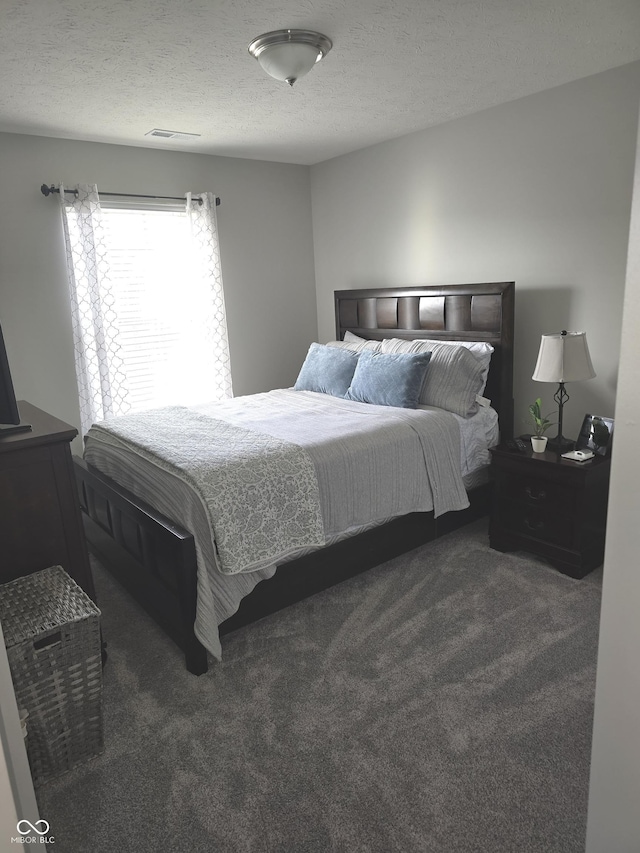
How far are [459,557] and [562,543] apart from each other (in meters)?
0.53

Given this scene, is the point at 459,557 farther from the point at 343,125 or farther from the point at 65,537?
the point at 343,125

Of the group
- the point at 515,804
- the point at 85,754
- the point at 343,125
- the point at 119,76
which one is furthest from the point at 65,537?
the point at 343,125

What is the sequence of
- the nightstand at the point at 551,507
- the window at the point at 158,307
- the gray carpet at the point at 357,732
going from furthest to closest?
the window at the point at 158,307, the nightstand at the point at 551,507, the gray carpet at the point at 357,732

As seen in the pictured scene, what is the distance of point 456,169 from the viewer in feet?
12.7

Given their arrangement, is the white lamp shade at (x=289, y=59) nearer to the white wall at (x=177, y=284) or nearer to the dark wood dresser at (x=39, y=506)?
the dark wood dresser at (x=39, y=506)

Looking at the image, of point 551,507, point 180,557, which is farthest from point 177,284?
point 551,507

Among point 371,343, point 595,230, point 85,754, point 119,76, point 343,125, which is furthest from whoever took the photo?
point 371,343

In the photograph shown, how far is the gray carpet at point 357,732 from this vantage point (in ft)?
5.42

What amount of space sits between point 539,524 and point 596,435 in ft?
1.84

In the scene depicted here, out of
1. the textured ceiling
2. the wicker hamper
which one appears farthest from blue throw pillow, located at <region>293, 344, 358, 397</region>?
the wicker hamper

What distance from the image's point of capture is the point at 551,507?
304cm

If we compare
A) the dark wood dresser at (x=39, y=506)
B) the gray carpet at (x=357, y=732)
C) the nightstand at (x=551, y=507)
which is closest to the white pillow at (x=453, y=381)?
the nightstand at (x=551, y=507)

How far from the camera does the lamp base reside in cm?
315

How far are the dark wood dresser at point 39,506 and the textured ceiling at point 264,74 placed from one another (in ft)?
4.97
